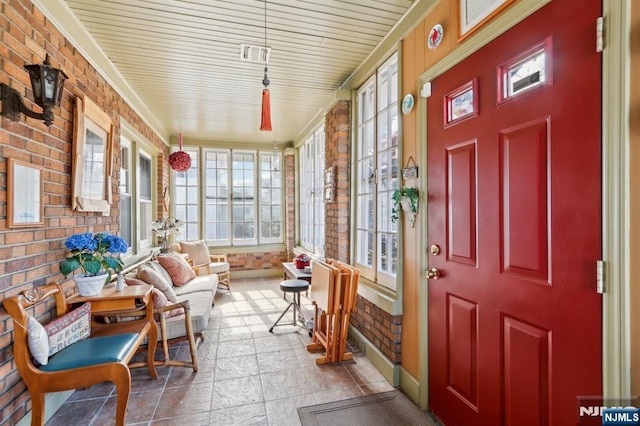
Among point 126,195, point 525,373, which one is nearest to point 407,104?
point 525,373

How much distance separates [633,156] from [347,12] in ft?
6.36

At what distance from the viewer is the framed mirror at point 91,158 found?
7.66 feet

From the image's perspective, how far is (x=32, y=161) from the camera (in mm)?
1876

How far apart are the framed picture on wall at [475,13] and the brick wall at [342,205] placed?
1665 mm

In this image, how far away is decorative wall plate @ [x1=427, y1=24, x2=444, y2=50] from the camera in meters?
1.92

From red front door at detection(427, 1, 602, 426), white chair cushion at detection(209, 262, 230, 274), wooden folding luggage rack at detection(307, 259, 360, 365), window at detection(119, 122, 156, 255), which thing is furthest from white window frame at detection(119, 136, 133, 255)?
red front door at detection(427, 1, 602, 426)

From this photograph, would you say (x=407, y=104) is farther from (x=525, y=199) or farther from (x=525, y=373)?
(x=525, y=373)

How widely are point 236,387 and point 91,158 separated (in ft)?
7.38

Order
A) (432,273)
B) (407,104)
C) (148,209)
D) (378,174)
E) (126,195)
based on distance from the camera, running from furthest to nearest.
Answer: (148,209) < (126,195) < (378,174) < (407,104) < (432,273)

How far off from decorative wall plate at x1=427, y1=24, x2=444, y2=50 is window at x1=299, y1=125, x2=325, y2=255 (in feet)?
8.43

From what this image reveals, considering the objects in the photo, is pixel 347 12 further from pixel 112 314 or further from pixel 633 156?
pixel 112 314

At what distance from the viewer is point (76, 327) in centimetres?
200

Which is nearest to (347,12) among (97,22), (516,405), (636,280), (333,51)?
(333,51)

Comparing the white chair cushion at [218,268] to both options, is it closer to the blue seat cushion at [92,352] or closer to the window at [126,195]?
the window at [126,195]
